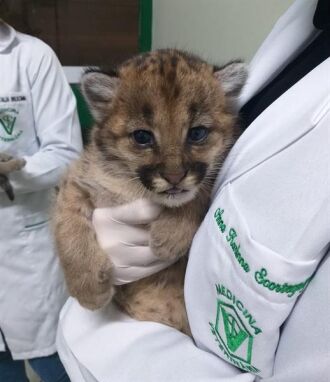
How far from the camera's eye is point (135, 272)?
1.19 meters

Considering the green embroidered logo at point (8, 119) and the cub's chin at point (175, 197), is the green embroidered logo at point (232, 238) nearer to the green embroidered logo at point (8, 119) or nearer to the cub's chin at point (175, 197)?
the cub's chin at point (175, 197)

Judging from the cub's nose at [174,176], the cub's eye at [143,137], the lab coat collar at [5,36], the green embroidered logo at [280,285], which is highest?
the green embroidered logo at [280,285]

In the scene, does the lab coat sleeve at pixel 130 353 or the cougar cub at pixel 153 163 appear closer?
the lab coat sleeve at pixel 130 353

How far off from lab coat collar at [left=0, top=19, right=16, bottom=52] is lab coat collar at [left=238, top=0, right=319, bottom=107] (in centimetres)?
134

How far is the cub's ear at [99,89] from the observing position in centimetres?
118

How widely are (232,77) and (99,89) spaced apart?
0.39m

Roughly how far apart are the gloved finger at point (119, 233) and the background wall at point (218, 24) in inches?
42.3

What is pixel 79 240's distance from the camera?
1221 mm

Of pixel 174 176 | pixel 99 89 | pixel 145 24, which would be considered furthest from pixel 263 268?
pixel 145 24

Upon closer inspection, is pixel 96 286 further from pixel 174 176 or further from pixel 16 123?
pixel 16 123

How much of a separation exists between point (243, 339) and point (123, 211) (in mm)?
536

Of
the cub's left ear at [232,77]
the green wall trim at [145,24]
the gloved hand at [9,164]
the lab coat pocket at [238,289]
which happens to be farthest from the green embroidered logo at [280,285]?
the green wall trim at [145,24]

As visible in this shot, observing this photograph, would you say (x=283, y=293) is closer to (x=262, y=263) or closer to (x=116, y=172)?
(x=262, y=263)

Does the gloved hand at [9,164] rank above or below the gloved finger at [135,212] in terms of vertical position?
below
